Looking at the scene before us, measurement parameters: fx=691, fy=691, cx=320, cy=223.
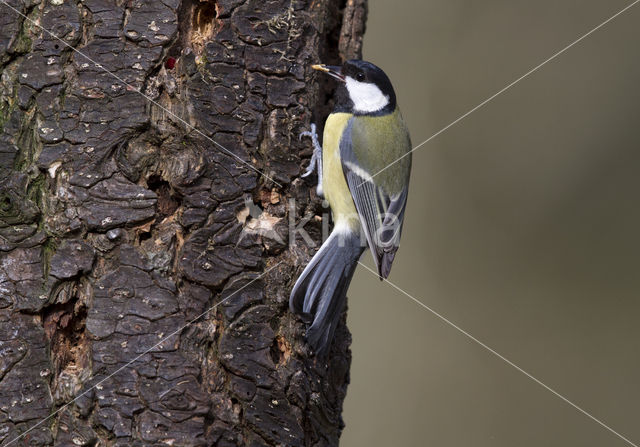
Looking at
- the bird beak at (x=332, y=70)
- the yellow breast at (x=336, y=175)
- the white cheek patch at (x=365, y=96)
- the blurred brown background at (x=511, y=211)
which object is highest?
the bird beak at (x=332, y=70)

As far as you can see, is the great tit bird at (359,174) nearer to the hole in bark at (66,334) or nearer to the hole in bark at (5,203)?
the hole in bark at (66,334)

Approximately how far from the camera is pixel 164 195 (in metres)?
2.06

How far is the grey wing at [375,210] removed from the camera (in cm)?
255

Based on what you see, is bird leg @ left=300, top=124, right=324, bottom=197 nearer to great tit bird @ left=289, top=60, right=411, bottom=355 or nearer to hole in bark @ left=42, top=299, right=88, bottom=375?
great tit bird @ left=289, top=60, right=411, bottom=355

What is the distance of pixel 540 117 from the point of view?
4504 millimetres

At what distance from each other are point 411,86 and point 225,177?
8.55 feet

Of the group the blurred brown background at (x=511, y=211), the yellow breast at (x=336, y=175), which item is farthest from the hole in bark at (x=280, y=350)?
the blurred brown background at (x=511, y=211)

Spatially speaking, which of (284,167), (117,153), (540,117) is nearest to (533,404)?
(540,117)

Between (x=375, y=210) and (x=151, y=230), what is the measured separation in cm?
94

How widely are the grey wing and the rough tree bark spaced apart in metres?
0.44

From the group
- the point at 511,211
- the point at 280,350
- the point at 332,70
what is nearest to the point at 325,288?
the point at 280,350

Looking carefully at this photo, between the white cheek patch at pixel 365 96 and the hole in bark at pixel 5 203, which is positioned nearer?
the hole in bark at pixel 5 203

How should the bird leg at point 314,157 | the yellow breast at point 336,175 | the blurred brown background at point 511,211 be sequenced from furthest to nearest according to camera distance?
the blurred brown background at point 511,211 → the yellow breast at point 336,175 → the bird leg at point 314,157

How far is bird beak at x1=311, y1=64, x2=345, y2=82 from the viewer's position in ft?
7.58
